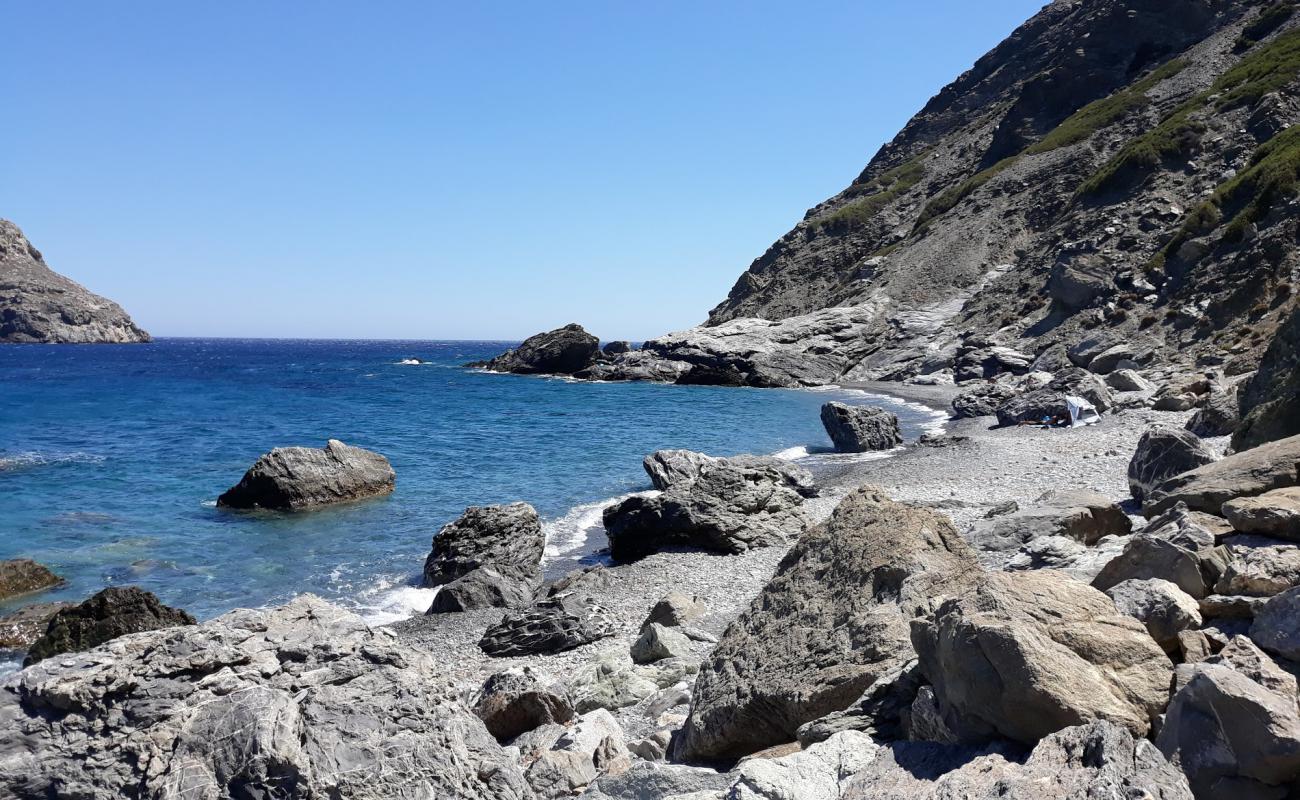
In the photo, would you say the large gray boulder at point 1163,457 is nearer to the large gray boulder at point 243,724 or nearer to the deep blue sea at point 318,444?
the deep blue sea at point 318,444

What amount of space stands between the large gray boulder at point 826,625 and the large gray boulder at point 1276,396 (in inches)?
270

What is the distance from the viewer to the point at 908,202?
368ft

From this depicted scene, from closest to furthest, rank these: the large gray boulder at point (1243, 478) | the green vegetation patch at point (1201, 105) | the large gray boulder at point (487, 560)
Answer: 1. the large gray boulder at point (1243, 478)
2. the large gray boulder at point (487, 560)
3. the green vegetation patch at point (1201, 105)

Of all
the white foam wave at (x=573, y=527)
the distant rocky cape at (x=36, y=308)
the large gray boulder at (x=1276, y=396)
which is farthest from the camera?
the distant rocky cape at (x=36, y=308)

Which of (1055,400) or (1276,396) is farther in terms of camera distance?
(1055,400)

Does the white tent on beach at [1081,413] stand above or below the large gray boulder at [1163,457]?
below

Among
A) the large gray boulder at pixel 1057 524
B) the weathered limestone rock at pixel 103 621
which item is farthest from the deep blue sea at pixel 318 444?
the large gray boulder at pixel 1057 524

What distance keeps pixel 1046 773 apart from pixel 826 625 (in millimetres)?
3468

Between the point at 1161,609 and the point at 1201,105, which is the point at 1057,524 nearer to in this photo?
the point at 1161,609

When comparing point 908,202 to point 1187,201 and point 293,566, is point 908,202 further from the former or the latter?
point 293,566

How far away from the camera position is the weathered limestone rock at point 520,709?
30.1 ft

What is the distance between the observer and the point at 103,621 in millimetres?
12352

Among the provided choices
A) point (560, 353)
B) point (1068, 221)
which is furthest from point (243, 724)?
point (560, 353)

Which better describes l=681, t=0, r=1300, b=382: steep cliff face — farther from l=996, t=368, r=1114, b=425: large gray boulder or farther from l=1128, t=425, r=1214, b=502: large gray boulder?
l=1128, t=425, r=1214, b=502: large gray boulder
